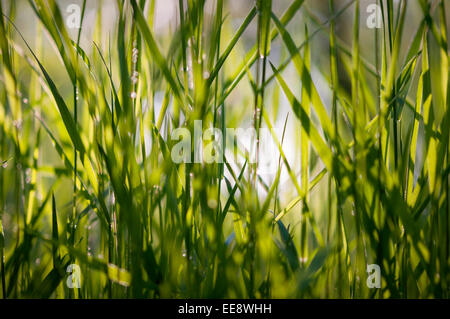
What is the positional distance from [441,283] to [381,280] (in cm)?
6

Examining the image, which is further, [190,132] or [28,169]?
[28,169]

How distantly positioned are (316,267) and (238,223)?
0.12m

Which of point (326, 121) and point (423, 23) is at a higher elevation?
point (423, 23)

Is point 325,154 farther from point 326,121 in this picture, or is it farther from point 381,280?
point 381,280

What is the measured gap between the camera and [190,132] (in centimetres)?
38

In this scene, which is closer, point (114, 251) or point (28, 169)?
point (114, 251)
